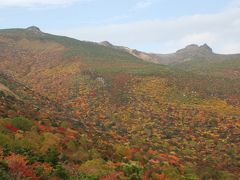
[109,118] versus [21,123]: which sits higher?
[21,123]

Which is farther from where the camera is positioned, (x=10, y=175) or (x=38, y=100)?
(x=38, y=100)

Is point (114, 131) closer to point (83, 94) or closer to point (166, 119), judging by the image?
point (166, 119)

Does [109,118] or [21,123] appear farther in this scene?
[109,118]

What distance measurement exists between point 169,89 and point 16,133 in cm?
4901

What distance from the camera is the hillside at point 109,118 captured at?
79.0ft

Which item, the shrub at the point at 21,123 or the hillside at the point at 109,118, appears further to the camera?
the shrub at the point at 21,123

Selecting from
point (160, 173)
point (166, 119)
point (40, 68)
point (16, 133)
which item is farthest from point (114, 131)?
point (40, 68)

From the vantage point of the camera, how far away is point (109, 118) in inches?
2181

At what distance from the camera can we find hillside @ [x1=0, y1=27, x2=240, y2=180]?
2408cm

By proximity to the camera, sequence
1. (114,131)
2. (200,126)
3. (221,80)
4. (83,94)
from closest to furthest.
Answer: (114,131)
(200,126)
(83,94)
(221,80)

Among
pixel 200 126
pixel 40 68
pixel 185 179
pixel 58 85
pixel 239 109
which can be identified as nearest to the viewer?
pixel 185 179

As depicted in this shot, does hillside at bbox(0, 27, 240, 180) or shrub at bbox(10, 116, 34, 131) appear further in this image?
shrub at bbox(10, 116, 34, 131)

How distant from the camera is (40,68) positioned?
92.4 metres

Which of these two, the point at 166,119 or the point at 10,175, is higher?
the point at 10,175
